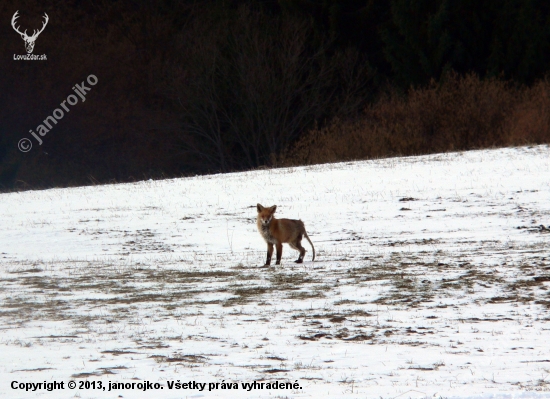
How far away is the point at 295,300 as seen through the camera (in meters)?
9.15

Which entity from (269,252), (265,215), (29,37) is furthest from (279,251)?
(29,37)

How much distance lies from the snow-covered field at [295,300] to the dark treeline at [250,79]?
45.3 feet

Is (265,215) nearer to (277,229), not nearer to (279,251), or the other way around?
(277,229)

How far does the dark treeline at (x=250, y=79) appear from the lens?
3422cm

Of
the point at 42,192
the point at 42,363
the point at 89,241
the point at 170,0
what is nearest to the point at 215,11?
the point at 170,0

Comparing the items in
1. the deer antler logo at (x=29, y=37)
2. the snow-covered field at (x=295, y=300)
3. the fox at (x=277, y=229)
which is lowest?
the snow-covered field at (x=295, y=300)

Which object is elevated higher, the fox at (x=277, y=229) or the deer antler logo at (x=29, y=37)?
the deer antler logo at (x=29, y=37)

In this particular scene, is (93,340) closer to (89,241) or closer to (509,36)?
(89,241)

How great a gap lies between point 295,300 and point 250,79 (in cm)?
3564

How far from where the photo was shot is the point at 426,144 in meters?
32.9

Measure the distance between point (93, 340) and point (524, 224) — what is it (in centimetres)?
1093

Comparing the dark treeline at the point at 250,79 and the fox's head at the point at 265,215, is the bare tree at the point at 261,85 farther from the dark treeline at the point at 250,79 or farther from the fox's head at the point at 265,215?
the fox's head at the point at 265,215

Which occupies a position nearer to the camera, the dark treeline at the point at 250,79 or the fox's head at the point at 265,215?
A: the fox's head at the point at 265,215

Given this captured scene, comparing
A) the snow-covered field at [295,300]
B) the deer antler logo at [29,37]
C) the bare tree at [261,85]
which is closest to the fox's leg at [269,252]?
the snow-covered field at [295,300]
